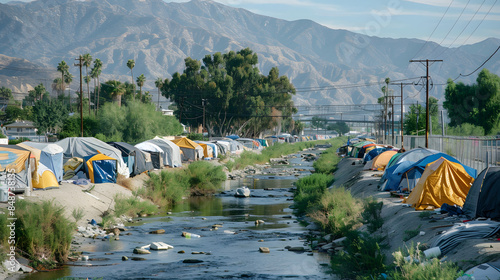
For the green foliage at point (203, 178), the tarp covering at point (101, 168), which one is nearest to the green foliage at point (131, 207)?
the tarp covering at point (101, 168)

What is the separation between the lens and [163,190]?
1480 inches

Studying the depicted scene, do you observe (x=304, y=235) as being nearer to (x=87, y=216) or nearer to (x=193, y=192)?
(x=87, y=216)

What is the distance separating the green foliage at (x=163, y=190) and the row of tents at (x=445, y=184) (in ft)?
46.4

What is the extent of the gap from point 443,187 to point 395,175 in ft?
24.3

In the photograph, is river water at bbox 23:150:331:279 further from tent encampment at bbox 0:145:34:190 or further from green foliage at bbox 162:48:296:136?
green foliage at bbox 162:48:296:136

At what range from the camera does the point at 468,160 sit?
1339 inches

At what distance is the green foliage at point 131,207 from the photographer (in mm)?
29234

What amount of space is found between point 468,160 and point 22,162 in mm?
25703

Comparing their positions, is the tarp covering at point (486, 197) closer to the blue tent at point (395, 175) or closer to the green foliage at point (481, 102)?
the blue tent at point (395, 175)

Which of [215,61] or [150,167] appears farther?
[215,61]

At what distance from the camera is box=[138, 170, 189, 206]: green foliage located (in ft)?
118

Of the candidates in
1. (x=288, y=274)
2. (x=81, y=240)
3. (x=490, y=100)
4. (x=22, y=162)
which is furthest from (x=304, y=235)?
(x=490, y=100)

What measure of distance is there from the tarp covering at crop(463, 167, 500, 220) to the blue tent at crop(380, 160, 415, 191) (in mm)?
10846

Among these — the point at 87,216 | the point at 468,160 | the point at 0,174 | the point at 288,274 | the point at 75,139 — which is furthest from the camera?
the point at 75,139
